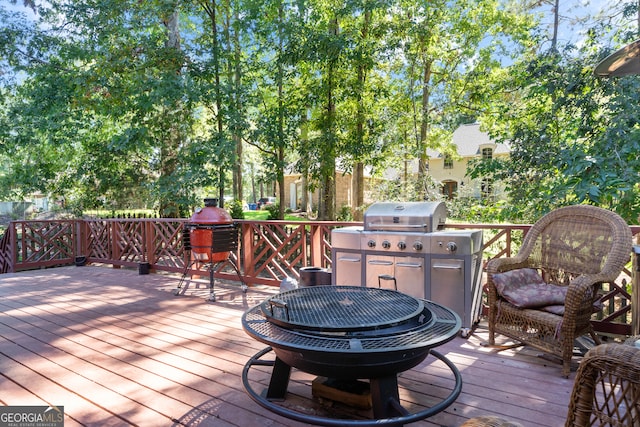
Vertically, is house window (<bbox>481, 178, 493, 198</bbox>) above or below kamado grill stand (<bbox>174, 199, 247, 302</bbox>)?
above

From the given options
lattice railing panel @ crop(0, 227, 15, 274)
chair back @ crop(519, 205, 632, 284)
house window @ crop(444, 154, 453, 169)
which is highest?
house window @ crop(444, 154, 453, 169)

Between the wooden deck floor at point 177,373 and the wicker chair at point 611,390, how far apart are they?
2.58 ft

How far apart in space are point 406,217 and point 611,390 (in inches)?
87.7

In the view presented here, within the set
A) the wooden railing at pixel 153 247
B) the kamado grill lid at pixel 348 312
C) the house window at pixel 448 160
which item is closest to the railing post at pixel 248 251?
the wooden railing at pixel 153 247

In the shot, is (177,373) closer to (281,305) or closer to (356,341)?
(281,305)

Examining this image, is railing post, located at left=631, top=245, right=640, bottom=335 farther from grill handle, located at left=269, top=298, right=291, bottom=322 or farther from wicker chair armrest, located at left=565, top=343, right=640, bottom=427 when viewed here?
grill handle, located at left=269, top=298, right=291, bottom=322

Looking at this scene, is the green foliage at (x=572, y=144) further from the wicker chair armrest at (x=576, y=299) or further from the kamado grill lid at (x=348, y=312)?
the kamado grill lid at (x=348, y=312)

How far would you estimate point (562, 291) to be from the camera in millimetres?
2650

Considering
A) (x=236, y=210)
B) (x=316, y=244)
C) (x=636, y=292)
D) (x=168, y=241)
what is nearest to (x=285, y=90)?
(x=236, y=210)

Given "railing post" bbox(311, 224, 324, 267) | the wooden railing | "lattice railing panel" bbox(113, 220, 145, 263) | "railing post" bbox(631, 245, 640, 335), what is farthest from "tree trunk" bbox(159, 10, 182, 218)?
"railing post" bbox(631, 245, 640, 335)

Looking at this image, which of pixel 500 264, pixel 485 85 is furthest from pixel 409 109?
pixel 500 264

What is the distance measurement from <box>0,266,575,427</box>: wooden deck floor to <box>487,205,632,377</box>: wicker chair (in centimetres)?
20

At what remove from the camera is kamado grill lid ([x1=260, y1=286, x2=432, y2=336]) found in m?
1.66

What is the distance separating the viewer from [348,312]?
1866mm
